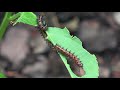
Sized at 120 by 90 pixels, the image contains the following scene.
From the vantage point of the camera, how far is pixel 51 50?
4906mm

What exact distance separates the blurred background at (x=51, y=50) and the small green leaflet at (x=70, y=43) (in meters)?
2.79

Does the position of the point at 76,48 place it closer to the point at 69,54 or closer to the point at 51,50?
the point at 69,54

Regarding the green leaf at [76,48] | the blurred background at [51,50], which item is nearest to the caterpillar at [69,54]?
the green leaf at [76,48]

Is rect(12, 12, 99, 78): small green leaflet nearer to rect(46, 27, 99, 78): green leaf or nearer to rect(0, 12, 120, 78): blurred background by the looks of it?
rect(46, 27, 99, 78): green leaf

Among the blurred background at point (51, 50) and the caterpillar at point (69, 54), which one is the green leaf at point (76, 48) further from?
the blurred background at point (51, 50)

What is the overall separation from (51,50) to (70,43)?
304 centimetres

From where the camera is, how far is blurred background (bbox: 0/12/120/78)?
15.9 ft

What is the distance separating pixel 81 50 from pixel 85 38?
341 cm

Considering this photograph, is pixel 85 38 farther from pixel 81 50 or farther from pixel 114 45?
pixel 81 50

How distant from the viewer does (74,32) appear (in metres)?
5.28

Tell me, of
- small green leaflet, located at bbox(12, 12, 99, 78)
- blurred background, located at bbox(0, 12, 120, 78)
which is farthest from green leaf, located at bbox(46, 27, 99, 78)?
blurred background, located at bbox(0, 12, 120, 78)
